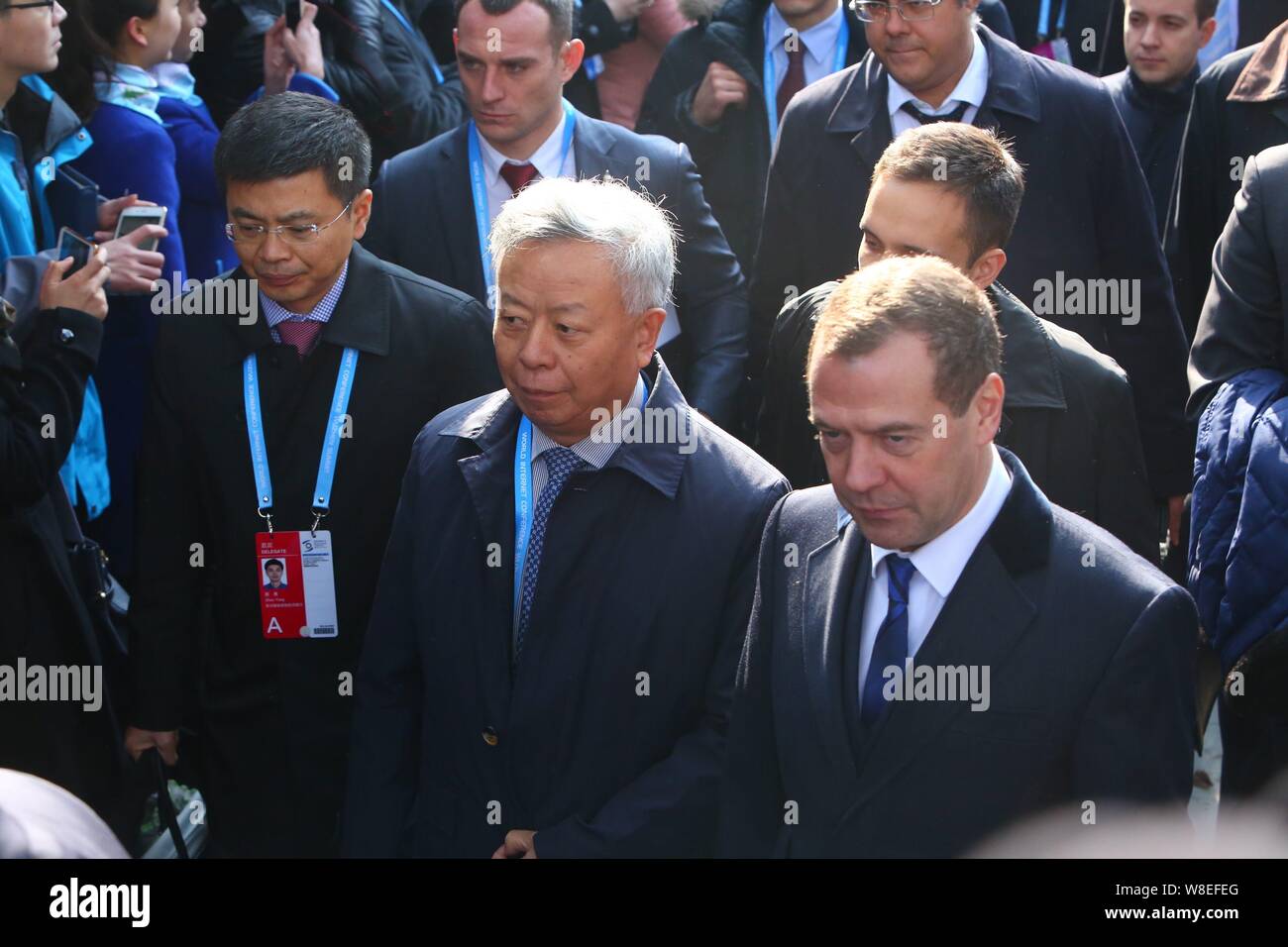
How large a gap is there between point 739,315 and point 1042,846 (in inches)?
103

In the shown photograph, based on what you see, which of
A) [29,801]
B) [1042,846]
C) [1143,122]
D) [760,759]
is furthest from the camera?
[1143,122]

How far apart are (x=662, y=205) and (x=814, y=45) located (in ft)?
4.33

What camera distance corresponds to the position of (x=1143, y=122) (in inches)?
243

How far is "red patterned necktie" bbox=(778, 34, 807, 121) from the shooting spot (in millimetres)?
5945

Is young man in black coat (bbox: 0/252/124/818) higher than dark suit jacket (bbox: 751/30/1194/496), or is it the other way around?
dark suit jacket (bbox: 751/30/1194/496)

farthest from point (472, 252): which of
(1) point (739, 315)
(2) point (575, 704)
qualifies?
(2) point (575, 704)

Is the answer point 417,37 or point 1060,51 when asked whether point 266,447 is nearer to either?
point 417,37

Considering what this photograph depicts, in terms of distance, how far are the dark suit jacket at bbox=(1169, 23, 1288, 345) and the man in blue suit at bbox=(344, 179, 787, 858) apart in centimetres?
233

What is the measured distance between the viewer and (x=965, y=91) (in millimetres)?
4812

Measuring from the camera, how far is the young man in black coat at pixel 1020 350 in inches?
143

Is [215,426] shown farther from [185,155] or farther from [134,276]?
[185,155]

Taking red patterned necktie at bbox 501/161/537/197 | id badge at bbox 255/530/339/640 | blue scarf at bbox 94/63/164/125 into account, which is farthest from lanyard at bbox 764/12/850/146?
id badge at bbox 255/530/339/640

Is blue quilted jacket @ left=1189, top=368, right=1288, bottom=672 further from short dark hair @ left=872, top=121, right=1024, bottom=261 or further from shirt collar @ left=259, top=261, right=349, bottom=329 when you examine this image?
shirt collar @ left=259, top=261, right=349, bottom=329

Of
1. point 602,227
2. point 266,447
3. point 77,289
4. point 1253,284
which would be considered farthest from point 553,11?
point 1253,284
